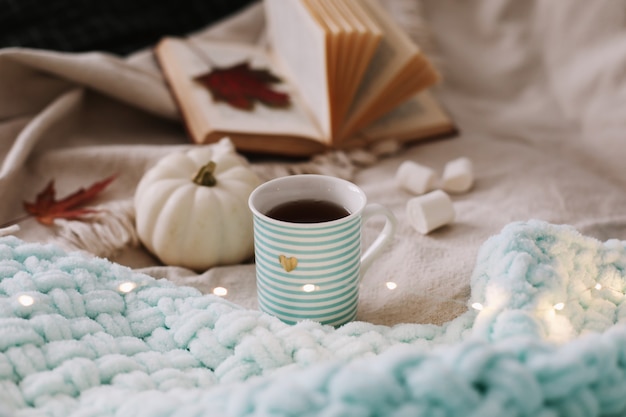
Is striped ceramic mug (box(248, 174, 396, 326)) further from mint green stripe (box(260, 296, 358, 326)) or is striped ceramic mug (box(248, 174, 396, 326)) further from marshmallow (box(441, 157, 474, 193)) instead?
marshmallow (box(441, 157, 474, 193))

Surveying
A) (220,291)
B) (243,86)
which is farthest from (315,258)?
(243,86)

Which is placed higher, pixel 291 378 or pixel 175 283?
pixel 291 378

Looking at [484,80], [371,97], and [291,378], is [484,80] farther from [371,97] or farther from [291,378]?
[291,378]

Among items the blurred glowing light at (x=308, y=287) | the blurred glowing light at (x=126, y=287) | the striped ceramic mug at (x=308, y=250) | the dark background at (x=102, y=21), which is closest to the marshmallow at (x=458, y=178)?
the striped ceramic mug at (x=308, y=250)

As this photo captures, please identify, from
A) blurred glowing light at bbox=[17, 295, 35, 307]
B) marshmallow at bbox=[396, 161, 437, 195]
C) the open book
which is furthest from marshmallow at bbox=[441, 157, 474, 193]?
blurred glowing light at bbox=[17, 295, 35, 307]

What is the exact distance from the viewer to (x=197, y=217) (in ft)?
2.70

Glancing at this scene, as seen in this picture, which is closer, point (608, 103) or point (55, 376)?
point (55, 376)

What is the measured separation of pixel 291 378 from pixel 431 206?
0.46m

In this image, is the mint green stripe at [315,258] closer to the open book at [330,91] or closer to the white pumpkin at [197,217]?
the white pumpkin at [197,217]

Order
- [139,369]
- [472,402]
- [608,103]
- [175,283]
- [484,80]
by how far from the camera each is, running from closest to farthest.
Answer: [472,402] < [139,369] < [175,283] < [608,103] < [484,80]

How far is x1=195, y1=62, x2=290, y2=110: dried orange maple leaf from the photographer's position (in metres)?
1.16

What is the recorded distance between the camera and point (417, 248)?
2.80 ft

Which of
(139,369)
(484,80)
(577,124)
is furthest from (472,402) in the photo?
(484,80)

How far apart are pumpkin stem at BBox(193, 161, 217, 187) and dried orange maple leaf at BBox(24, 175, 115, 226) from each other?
174 millimetres
